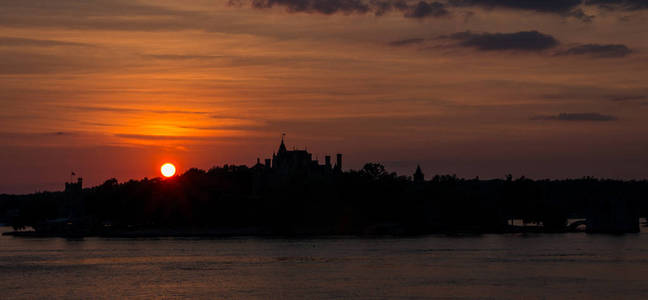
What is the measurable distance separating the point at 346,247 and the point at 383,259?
1197 inches

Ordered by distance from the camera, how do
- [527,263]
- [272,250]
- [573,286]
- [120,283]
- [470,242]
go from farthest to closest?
[470,242] < [272,250] < [527,263] < [120,283] < [573,286]

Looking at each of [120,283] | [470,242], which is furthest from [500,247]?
[120,283]

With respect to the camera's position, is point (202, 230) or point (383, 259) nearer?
point (383, 259)

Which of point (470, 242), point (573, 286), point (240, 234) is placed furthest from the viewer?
point (240, 234)

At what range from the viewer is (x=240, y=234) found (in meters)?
195

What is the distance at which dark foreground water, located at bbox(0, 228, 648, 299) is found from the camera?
266ft

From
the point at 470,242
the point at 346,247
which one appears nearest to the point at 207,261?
the point at 346,247

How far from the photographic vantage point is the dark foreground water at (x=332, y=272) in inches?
3191

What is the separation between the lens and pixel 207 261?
11700 centimetres

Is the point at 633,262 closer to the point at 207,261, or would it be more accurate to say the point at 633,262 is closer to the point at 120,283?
the point at 207,261

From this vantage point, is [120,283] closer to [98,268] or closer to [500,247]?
[98,268]

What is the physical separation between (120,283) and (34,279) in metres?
10.1

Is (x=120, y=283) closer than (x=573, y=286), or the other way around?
(x=573, y=286)

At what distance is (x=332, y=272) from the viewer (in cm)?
9812
